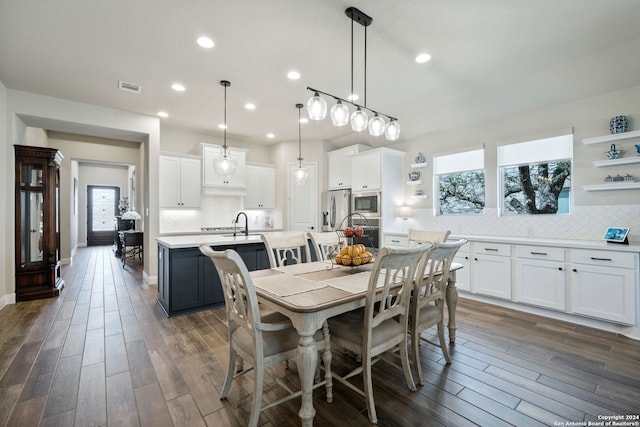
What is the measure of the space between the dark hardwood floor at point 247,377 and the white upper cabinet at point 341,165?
331 centimetres

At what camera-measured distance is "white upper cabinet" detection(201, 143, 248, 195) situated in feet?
18.0

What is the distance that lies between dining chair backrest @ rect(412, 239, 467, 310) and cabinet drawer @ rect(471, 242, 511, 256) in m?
1.83

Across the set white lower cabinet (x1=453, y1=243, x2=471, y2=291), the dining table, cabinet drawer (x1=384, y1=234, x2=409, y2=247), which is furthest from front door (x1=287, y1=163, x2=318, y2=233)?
the dining table

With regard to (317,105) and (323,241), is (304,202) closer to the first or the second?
(323,241)

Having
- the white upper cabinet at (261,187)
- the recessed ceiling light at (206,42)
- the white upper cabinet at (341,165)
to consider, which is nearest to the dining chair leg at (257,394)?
the recessed ceiling light at (206,42)

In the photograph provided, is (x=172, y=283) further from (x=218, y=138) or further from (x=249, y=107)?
(x=218, y=138)

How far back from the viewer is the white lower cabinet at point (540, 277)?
3.21m

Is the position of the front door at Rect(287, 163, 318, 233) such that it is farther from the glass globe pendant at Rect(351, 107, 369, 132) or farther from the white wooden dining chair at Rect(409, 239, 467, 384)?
the white wooden dining chair at Rect(409, 239, 467, 384)

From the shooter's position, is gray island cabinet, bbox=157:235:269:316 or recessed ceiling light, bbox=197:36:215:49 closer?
recessed ceiling light, bbox=197:36:215:49

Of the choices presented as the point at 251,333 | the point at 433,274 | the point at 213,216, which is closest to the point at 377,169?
the point at 433,274

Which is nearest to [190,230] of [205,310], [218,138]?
[218,138]

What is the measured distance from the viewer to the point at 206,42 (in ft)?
8.84

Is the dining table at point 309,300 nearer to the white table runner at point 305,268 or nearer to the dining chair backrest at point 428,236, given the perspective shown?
the white table runner at point 305,268

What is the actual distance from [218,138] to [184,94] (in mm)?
2252
